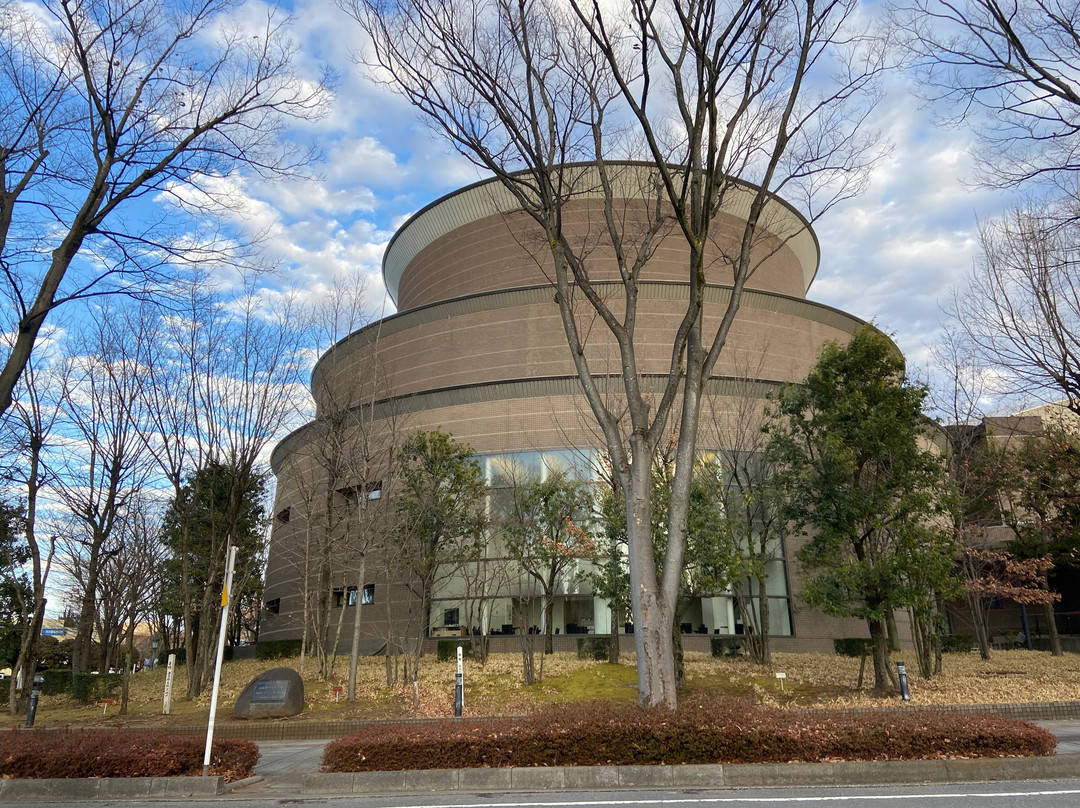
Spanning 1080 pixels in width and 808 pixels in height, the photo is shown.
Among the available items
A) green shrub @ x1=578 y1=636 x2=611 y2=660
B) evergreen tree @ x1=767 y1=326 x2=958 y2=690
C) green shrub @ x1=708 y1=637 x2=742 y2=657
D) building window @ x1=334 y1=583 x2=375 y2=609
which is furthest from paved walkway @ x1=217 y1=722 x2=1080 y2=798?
building window @ x1=334 y1=583 x2=375 y2=609

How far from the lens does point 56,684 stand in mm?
23844

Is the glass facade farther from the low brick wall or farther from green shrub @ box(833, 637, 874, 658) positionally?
the low brick wall

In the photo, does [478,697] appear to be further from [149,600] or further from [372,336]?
[372,336]

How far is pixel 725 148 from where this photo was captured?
11.0m

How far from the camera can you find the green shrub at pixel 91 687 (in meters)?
22.4

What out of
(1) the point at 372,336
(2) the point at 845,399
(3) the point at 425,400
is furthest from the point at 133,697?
(2) the point at 845,399

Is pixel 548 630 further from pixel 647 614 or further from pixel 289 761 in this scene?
pixel 647 614

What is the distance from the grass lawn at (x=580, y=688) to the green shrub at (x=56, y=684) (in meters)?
0.25

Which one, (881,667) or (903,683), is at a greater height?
(881,667)

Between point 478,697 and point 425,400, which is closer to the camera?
point 478,697

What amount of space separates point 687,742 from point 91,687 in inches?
837

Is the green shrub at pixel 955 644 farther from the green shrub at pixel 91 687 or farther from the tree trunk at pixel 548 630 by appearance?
the green shrub at pixel 91 687

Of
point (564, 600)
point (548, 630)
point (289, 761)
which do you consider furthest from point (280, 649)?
point (289, 761)

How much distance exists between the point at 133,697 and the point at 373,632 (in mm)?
8737
